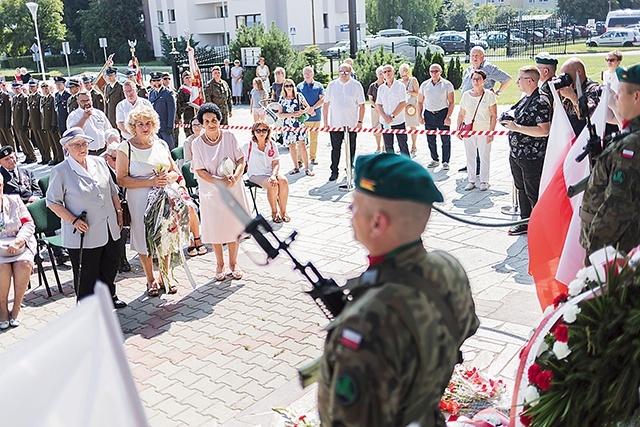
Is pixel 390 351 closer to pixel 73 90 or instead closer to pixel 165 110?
pixel 165 110

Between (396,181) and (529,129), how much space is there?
5.80 metres

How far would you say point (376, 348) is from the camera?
200 centimetres

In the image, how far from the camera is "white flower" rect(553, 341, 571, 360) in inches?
124

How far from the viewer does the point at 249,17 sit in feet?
187

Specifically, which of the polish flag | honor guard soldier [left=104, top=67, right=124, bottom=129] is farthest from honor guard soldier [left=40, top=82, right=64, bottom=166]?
the polish flag

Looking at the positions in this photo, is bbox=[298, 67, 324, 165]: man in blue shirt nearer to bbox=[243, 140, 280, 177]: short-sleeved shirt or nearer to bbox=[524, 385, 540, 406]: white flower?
bbox=[243, 140, 280, 177]: short-sleeved shirt

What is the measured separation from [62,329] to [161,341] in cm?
435

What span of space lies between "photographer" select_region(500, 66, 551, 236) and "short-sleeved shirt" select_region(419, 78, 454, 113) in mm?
4007

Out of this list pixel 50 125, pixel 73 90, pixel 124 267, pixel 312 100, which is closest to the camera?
pixel 124 267

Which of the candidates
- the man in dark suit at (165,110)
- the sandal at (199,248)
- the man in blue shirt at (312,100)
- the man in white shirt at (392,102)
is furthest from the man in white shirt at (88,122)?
the man in white shirt at (392,102)

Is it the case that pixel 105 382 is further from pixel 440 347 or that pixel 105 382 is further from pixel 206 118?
pixel 206 118

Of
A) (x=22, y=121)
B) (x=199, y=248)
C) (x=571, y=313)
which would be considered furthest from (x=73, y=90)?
(x=571, y=313)

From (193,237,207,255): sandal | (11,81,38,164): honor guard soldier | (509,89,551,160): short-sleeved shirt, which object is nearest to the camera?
(509,89,551,160): short-sleeved shirt

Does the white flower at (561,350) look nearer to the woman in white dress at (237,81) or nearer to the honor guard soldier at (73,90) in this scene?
the honor guard soldier at (73,90)
